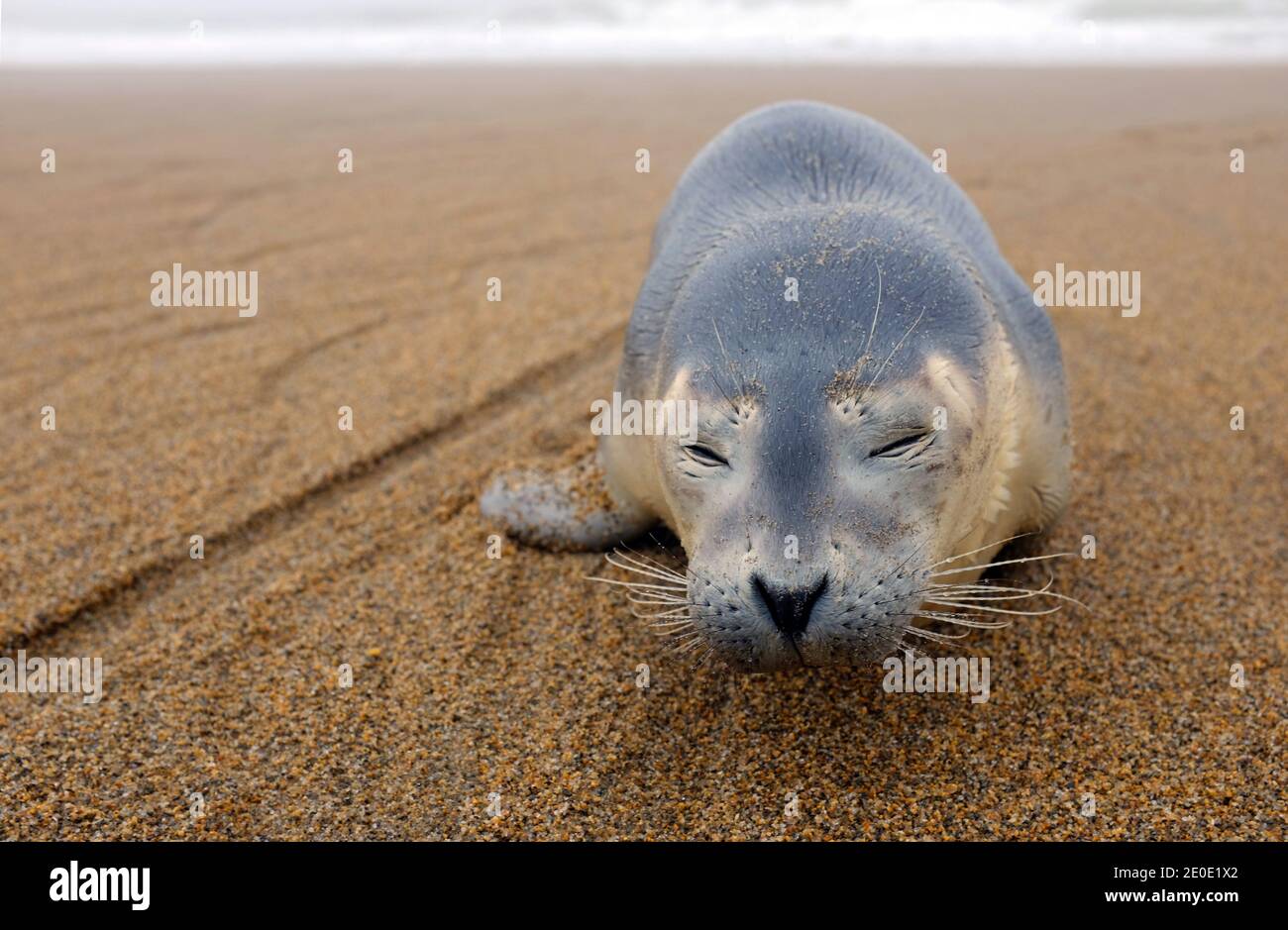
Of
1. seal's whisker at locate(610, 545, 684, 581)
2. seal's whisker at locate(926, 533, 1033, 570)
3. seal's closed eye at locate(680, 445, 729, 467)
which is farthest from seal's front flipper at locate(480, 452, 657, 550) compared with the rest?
seal's whisker at locate(926, 533, 1033, 570)

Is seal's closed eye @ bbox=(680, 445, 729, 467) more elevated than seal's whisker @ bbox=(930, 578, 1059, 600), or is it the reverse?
seal's closed eye @ bbox=(680, 445, 729, 467)

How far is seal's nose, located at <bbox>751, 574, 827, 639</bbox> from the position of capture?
2.12m

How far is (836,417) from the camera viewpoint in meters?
2.28

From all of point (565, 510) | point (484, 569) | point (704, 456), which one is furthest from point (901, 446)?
point (484, 569)

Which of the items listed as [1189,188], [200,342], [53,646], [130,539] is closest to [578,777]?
[53,646]

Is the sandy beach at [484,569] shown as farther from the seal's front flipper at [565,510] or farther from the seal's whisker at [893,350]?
the seal's whisker at [893,350]

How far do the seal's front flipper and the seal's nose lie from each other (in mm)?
1266

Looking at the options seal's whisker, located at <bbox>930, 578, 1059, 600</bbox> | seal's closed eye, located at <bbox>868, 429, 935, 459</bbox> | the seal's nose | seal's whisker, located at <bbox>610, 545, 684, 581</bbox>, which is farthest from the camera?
seal's whisker, located at <bbox>610, 545, 684, 581</bbox>

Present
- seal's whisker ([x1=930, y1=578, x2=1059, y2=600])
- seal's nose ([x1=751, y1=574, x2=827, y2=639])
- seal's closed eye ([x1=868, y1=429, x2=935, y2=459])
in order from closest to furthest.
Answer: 1. seal's nose ([x1=751, y1=574, x2=827, y2=639])
2. seal's closed eye ([x1=868, y1=429, x2=935, y2=459])
3. seal's whisker ([x1=930, y1=578, x2=1059, y2=600])

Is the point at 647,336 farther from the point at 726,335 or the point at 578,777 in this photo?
the point at 578,777

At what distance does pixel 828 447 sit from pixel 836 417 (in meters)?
0.08

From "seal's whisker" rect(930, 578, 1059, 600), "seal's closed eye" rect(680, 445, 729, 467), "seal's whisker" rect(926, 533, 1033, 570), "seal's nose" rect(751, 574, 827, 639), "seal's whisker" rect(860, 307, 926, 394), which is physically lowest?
"seal's whisker" rect(930, 578, 1059, 600)

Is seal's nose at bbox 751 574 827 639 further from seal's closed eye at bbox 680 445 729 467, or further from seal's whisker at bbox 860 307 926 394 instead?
seal's whisker at bbox 860 307 926 394

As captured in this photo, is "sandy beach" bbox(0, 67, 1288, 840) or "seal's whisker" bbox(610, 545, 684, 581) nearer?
"sandy beach" bbox(0, 67, 1288, 840)
